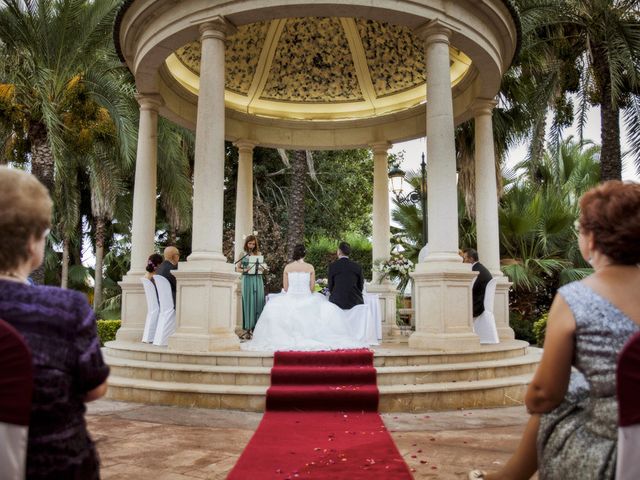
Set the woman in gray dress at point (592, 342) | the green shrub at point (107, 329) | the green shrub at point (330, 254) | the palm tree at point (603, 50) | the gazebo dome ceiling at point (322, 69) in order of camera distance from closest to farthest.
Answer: the woman in gray dress at point (592, 342)
the palm tree at point (603, 50)
the gazebo dome ceiling at point (322, 69)
the green shrub at point (107, 329)
the green shrub at point (330, 254)

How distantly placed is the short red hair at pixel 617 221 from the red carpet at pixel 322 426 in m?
2.88

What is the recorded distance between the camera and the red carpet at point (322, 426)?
4805mm

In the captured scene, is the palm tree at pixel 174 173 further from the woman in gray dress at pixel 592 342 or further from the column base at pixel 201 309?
the woman in gray dress at pixel 592 342

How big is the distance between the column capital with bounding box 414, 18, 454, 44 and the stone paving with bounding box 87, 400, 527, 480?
253 inches

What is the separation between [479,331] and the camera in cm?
1123

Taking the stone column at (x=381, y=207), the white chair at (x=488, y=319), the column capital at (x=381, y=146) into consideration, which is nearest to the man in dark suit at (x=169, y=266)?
the stone column at (x=381, y=207)

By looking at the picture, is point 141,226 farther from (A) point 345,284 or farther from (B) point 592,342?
(B) point 592,342

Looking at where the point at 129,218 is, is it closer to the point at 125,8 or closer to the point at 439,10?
the point at 125,8

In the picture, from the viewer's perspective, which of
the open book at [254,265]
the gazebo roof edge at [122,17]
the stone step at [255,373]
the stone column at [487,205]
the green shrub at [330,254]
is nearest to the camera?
the stone step at [255,373]

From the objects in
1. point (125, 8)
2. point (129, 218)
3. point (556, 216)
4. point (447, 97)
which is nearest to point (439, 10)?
point (447, 97)

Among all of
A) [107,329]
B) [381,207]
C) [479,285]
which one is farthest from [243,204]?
[479,285]

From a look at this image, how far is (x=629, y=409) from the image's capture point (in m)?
2.17

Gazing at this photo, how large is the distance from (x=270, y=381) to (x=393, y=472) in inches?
137

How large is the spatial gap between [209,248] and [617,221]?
24.6 feet
